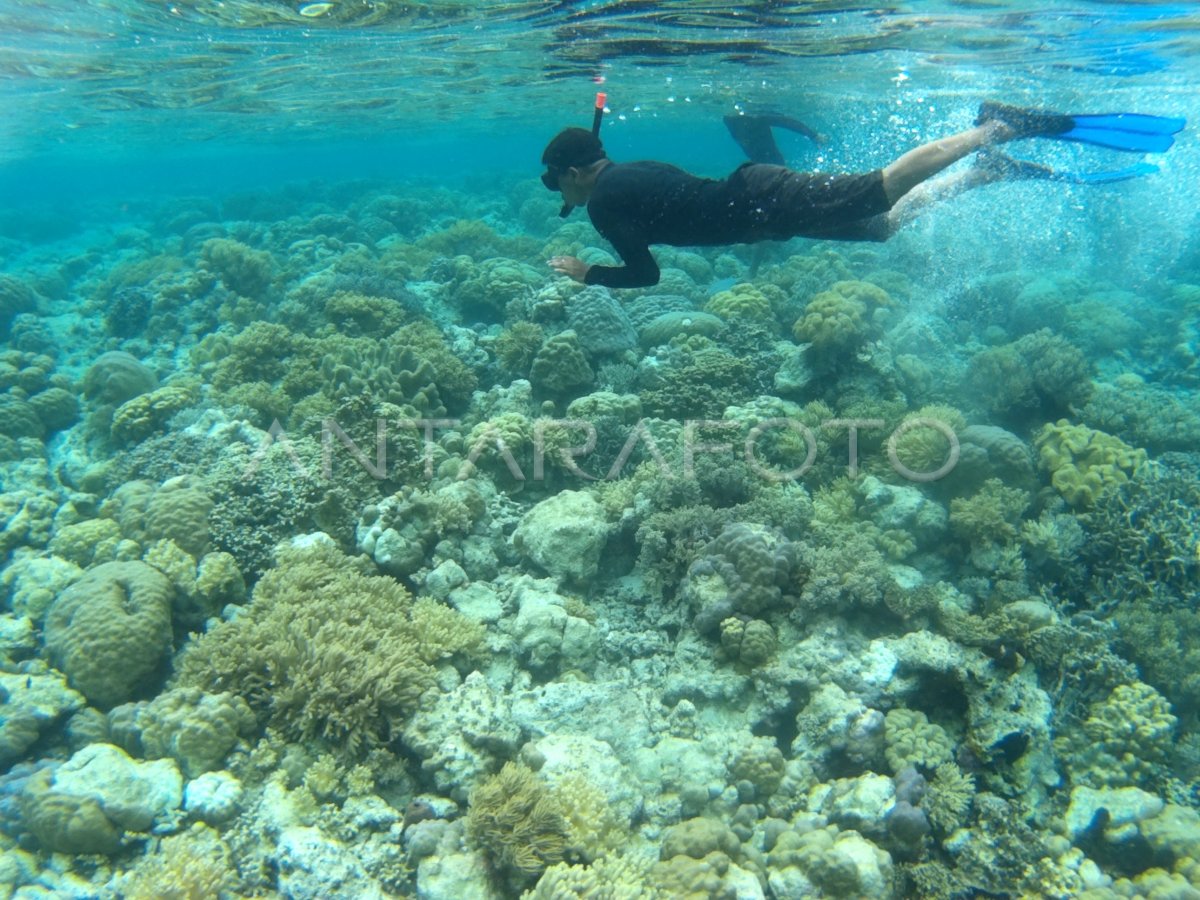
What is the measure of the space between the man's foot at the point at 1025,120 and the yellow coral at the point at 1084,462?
3.78 m

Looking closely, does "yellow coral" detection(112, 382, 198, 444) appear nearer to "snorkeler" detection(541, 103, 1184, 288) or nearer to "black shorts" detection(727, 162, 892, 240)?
"snorkeler" detection(541, 103, 1184, 288)

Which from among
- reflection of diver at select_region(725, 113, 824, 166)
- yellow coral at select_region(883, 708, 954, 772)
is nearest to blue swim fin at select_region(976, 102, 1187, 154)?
yellow coral at select_region(883, 708, 954, 772)

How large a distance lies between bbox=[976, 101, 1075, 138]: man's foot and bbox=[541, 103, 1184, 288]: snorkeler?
0.07 feet

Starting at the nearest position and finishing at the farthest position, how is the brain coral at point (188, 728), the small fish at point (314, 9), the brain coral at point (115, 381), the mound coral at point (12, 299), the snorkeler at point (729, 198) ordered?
the brain coral at point (188, 728), the snorkeler at point (729, 198), the brain coral at point (115, 381), the small fish at point (314, 9), the mound coral at point (12, 299)

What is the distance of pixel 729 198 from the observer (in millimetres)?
5355

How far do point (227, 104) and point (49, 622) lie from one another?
27.2m

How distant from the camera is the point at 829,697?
16.1 feet

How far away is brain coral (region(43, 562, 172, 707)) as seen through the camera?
512 centimetres

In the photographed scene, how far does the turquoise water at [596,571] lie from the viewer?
13.6 feet

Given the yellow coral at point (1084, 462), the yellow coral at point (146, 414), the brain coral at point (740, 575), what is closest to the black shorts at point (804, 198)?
the brain coral at point (740, 575)

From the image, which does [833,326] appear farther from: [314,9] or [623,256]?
[314,9]

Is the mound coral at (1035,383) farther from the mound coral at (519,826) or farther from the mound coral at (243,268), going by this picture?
the mound coral at (243,268)

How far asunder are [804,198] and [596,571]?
13.4 feet

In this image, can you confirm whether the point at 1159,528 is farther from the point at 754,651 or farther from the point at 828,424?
the point at 754,651
